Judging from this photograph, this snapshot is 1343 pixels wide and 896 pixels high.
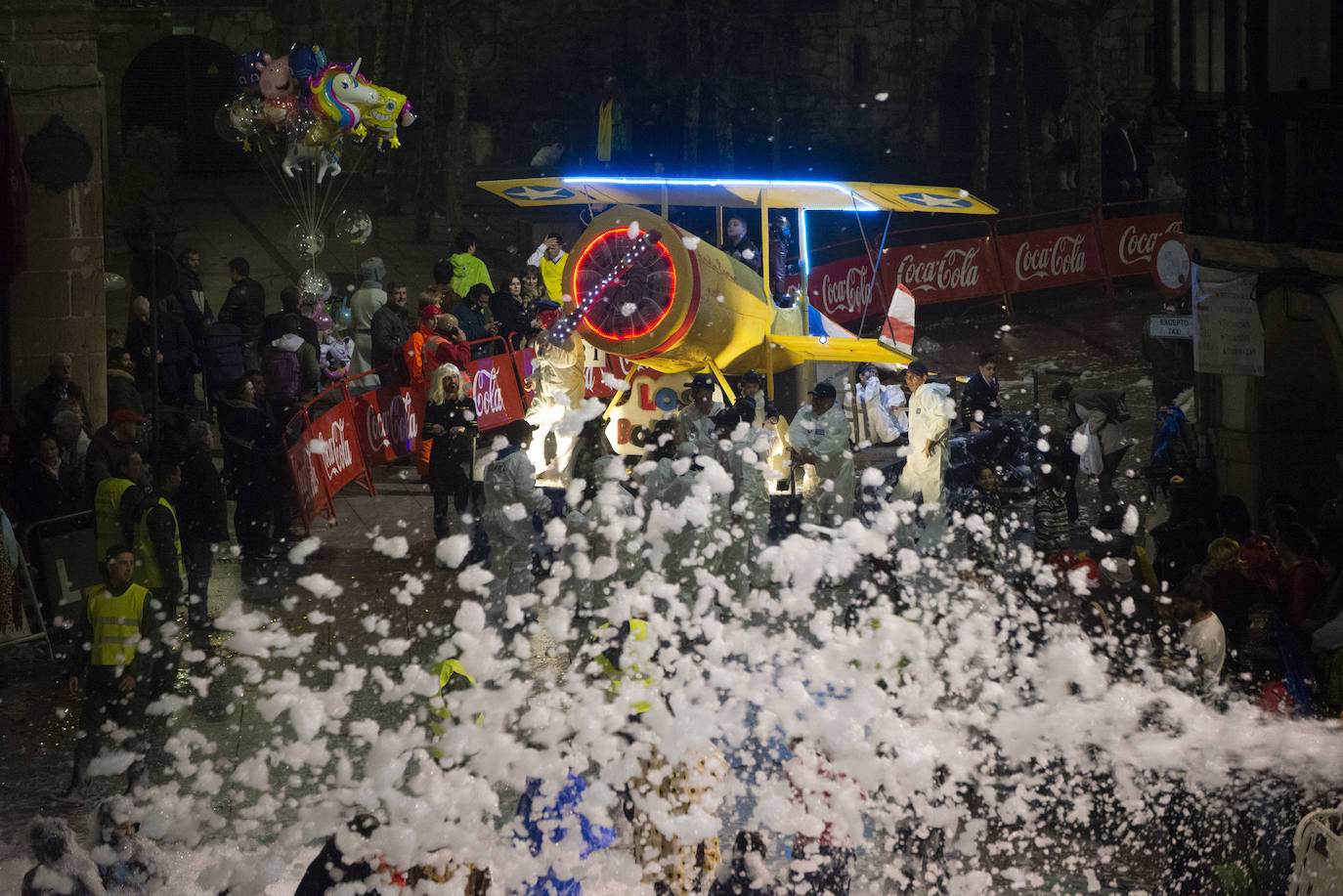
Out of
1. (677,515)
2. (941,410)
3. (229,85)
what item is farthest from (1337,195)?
(229,85)

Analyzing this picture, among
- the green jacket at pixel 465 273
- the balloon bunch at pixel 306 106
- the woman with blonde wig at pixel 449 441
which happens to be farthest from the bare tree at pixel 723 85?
the woman with blonde wig at pixel 449 441

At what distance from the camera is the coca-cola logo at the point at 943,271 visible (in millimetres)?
20984

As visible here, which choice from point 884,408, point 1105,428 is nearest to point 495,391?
point 884,408

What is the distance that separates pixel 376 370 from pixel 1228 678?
791cm

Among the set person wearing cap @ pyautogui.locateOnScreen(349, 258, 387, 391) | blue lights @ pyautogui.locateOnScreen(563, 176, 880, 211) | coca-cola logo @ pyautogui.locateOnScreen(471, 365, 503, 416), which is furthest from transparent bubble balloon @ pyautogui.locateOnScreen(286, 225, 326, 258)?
blue lights @ pyautogui.locateOnScreen(563, 176, 880, 211)

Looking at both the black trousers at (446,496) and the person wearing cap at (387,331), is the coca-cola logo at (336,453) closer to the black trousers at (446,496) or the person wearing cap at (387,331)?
the black trousers at (446,496)

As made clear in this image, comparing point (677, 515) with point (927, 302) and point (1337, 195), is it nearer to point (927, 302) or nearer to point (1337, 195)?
point (1337, 195)

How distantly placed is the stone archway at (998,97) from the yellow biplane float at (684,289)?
531 inches

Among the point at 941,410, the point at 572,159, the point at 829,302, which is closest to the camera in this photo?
the point at 941,410

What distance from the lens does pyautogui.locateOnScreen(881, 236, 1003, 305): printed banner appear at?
20875 mm

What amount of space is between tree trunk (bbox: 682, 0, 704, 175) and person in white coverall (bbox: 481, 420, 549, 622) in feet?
44.8

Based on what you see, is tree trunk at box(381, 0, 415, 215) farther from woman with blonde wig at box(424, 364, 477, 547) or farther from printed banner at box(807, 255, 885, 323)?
woman with blonde wig at box(424, 364, 477, 547)

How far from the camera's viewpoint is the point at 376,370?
14.1 m

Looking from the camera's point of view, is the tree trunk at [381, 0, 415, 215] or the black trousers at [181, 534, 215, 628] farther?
the tree trunk at [381, 0, 415, 215]
